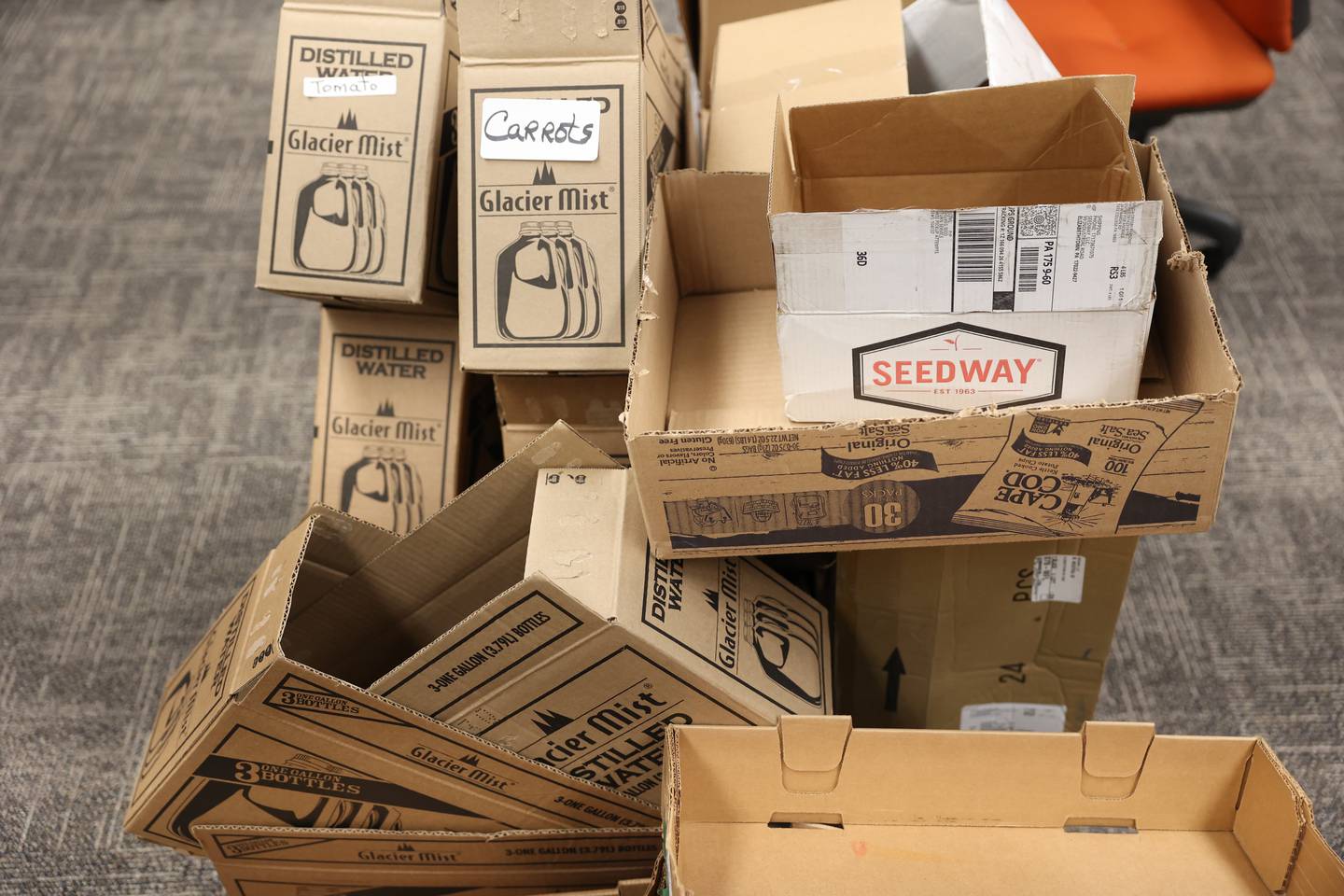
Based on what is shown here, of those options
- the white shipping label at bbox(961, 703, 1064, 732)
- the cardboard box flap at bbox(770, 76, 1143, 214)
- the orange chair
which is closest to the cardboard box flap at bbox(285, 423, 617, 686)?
the cardboard box flap at bbox(770, 76, 1143, 214)

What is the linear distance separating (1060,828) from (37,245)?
8.18 ft

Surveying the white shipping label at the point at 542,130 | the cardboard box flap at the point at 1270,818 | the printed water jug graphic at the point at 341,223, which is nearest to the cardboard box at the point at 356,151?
the printed water jug graphic at the point at 341,223

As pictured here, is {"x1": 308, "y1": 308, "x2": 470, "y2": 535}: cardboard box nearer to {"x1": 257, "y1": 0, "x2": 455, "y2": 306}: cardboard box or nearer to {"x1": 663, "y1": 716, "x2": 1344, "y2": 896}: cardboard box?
{"x1": 257, "y1": 0, "x2": 455, "y2": 306}: cardboard box

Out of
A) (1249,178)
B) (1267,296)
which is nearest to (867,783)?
(1267,296)

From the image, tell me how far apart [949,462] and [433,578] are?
65 cm

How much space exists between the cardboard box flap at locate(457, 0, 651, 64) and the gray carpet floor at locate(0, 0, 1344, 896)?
41.3 inches

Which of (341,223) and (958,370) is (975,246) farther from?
(341,223)

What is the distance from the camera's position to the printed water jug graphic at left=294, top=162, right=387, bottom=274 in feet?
4.24

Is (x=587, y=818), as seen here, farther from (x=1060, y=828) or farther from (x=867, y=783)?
(x=1060, y=828)

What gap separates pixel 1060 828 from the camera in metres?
1.06

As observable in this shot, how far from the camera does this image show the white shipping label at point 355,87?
130 centimetres

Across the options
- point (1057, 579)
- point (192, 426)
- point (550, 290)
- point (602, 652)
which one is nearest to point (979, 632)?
point (1057, 579)

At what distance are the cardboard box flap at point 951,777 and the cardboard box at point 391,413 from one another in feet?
2.09

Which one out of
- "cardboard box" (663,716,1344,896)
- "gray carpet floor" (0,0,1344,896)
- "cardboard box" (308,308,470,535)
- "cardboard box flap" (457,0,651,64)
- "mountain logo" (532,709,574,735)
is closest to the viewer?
"cardboard box" (663,716,1344,896)
